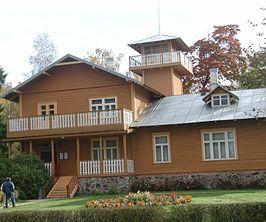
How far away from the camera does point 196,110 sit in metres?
28.5

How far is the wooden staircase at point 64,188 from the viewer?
26.2 m

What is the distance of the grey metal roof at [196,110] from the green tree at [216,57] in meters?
Result: 13.9

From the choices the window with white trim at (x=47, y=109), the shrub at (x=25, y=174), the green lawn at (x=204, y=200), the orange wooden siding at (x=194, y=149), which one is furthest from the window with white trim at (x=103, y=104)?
the green lawn at (x=204, y=200)

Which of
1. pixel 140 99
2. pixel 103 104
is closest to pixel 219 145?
pixel 140 99

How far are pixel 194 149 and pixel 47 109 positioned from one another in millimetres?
9349

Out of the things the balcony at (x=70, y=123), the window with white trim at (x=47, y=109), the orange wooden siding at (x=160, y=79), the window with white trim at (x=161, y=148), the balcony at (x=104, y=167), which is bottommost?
the balcony at (x=104, y=167)

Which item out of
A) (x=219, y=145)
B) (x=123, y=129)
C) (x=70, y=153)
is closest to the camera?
(x=123, y=129)

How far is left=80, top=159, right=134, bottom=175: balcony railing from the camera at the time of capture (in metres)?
27.1

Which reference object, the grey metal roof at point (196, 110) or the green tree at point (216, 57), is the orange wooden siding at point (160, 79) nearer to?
the grey metal roof at point (196, 110)

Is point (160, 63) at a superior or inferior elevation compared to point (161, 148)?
superior

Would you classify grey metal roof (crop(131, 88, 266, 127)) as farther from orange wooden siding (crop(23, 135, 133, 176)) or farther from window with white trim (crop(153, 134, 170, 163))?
orange wooden siding (crop(23, 135, 133, 176))

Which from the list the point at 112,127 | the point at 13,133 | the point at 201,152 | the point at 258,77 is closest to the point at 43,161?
the point at 13,133

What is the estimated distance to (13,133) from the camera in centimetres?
2856

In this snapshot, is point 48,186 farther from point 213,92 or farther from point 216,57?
point 216,57
